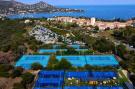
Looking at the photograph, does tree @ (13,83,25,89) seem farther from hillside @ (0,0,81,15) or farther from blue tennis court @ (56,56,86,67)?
hillside @ (0,0,81,15)

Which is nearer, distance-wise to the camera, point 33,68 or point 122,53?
point 33,68

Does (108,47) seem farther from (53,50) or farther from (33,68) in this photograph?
(33,68)

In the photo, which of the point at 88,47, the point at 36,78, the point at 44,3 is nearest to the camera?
the point at 36,78

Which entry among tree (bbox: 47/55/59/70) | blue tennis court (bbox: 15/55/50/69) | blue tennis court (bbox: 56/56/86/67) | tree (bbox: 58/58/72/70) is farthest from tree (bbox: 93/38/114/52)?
tree (bbox: 58/58/72/70)

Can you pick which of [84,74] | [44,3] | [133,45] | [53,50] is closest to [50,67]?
[84,74]

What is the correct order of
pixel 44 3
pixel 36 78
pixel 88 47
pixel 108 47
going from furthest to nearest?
pixel 44 3 < pixel 88 47 < pixel 108 47 < pixel 36 78

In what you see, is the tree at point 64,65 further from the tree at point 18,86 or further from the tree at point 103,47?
the tree at point 103,47
